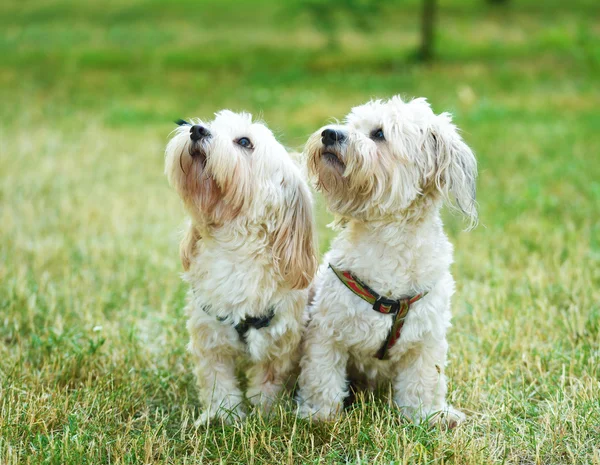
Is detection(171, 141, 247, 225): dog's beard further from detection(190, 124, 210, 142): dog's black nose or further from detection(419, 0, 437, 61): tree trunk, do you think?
detection(419, 0, 437, 61): tree trunk

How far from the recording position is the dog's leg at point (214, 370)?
145 inches

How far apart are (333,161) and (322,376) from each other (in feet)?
3.54

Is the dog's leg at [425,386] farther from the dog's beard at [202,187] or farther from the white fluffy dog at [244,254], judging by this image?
the dog's beard at [202,187]

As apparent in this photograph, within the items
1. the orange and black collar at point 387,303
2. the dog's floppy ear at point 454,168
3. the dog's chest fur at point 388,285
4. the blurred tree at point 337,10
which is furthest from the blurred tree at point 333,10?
the orange and black collar at point 387,303

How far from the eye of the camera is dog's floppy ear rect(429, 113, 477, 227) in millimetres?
3471

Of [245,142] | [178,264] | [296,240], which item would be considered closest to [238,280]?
[296,240]

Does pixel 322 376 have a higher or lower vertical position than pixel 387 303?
lower

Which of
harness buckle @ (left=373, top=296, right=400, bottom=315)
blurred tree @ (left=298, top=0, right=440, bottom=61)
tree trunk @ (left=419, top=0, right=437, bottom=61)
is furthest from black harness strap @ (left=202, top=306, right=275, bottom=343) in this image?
tree trunk @ (left=419, top=0, right=437, bottom=61)

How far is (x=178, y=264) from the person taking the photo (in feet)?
20.0

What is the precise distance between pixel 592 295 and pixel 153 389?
309 centimetres

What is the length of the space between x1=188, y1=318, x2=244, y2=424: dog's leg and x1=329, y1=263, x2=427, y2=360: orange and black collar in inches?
27.3

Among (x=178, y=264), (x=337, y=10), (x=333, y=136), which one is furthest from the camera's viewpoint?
(x=337, y=10)

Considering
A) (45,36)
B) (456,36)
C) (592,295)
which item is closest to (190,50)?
(45,36)

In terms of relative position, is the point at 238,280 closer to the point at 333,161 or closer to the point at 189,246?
the point at 189,246
